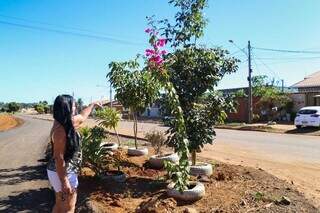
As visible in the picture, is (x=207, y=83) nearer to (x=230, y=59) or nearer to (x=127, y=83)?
(x=230, y=59)

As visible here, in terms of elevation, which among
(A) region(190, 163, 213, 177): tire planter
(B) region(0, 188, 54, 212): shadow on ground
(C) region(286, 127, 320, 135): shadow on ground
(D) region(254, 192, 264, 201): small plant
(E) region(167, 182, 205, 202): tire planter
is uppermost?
(C) region(286, 127, 320, 135): shadow on ground

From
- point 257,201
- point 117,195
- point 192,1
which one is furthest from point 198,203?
point 192,1

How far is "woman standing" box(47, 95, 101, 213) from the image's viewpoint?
5.35 metres

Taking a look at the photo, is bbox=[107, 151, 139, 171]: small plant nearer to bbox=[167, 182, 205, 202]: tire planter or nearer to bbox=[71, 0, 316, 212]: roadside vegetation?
bbox=[71, 0, 316, 212]: roadside vegetation

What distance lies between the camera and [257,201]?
7809mm

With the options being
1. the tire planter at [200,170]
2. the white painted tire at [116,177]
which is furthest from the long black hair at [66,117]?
the tire planter at [200,170]

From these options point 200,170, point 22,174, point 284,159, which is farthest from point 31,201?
point 284,159

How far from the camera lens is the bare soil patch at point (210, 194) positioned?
7543 millimetres

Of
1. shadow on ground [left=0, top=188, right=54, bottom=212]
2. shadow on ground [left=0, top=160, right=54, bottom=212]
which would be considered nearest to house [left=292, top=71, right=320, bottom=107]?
shadow on ground [left=0, top=160, right=54, bottom=212]

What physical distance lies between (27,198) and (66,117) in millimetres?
4458

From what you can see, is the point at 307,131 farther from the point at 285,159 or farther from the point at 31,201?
the point at 31,201

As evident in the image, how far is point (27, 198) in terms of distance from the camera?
9.27m

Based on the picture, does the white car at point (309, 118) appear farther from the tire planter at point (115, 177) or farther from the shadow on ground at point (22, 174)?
the tire planter at point (115, 177)

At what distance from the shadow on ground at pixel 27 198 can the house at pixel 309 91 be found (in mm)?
30895
